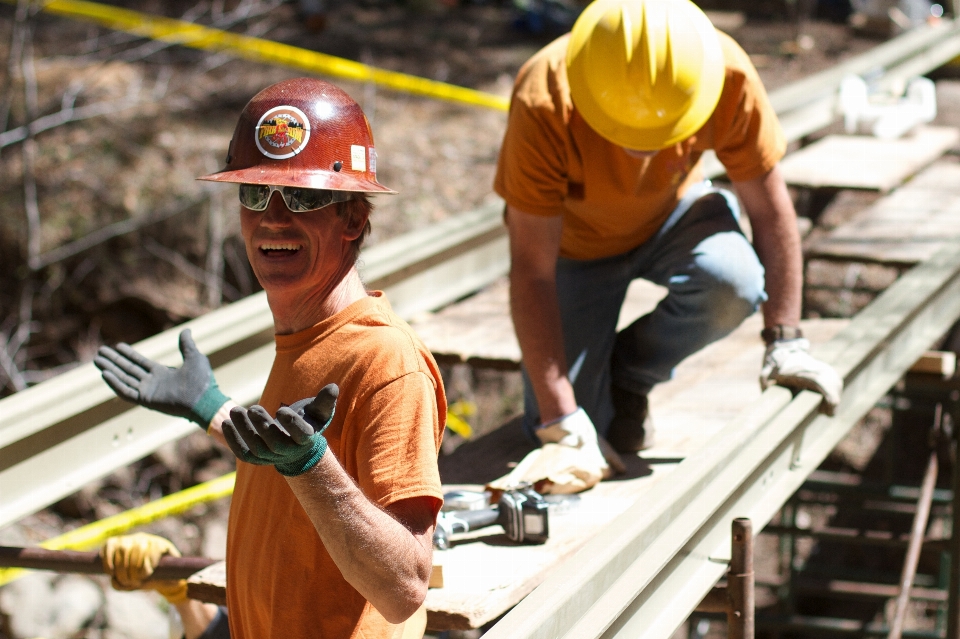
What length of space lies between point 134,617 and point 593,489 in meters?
4.08

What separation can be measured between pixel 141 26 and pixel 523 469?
7262 millimetres

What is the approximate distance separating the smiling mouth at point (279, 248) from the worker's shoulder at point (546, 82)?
170 centimetres

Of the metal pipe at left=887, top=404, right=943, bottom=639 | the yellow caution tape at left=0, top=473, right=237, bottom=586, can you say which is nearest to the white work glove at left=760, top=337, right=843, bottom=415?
the metal pipe at left=887, top=404, right=943, bottom=639

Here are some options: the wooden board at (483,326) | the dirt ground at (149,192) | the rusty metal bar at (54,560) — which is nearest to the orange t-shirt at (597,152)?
the wooden board at (483,326)

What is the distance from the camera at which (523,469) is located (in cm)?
379

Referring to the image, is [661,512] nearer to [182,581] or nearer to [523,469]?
[523,469]

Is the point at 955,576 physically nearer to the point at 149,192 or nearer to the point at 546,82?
the point at 546,82

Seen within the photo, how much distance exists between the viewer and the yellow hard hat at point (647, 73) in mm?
3594

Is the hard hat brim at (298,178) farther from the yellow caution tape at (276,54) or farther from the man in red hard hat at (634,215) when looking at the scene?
the yellow caution tape at (276,54)

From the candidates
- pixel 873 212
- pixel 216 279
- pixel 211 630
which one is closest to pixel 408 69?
pixel 216 279

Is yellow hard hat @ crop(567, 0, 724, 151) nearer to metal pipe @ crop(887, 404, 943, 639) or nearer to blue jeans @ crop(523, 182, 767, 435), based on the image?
blue jeans @ crop(523, 182, 767, 435)

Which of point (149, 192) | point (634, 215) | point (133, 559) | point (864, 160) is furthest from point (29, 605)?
point (864, 160)

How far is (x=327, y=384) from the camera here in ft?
6.72

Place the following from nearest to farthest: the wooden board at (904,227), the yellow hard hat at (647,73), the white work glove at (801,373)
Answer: the yellow hard hat at (647,73), the white work glove at (801,373), the wooden board at (904,227)
